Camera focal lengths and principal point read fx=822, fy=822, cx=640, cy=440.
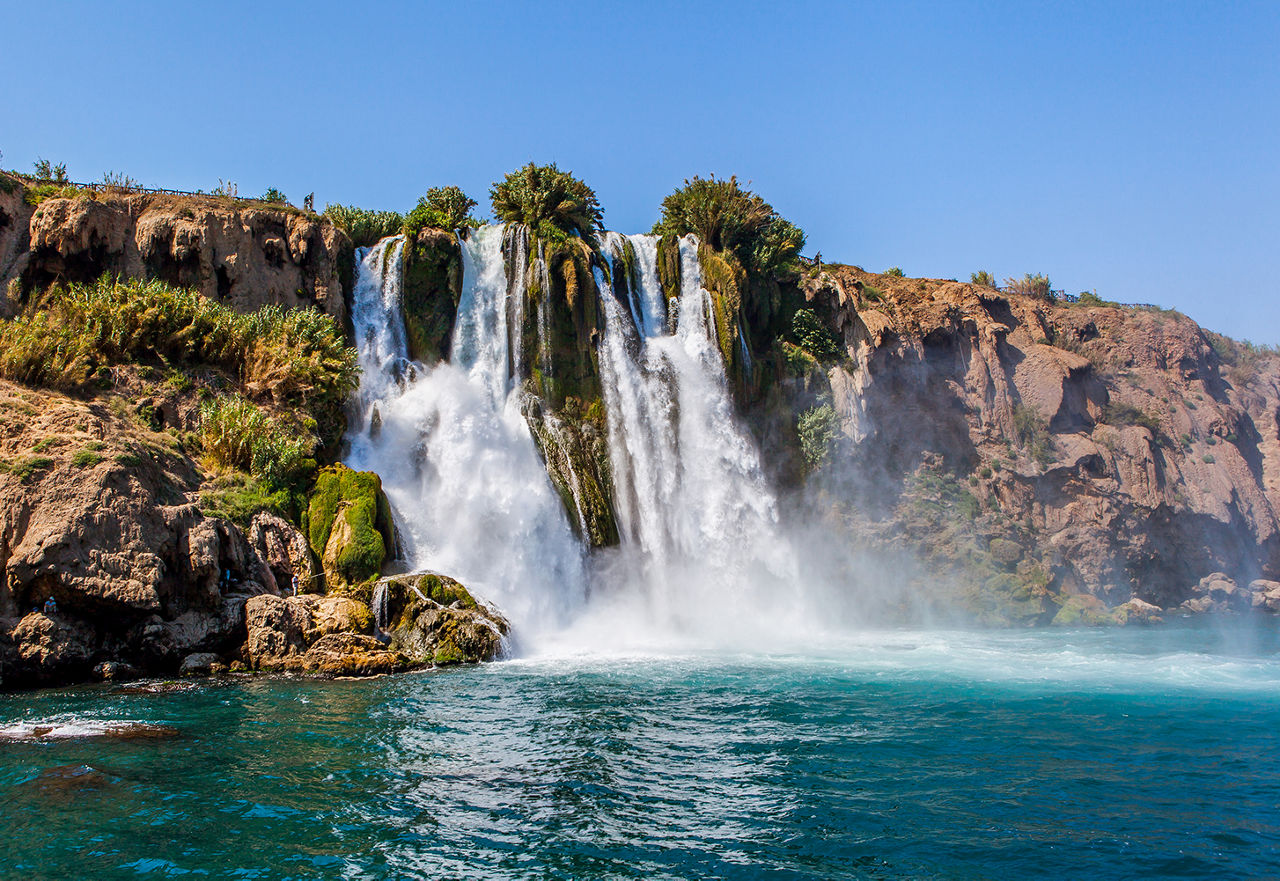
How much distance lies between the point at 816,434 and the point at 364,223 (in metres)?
17.1

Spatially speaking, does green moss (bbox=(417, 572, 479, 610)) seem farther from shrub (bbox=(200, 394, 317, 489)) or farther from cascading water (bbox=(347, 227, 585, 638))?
shrub (bbox=(200, 394, 317, 489))

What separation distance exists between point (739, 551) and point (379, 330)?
12886 mm

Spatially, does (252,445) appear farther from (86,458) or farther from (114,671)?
(114,671)

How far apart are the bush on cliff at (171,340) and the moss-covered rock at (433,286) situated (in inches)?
121

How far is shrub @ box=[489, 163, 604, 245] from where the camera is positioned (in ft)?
90.7

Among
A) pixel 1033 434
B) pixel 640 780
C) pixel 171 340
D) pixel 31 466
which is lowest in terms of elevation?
pixel 640 780

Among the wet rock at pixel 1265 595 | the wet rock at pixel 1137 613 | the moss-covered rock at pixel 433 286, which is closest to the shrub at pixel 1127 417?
the wet rock at pixel 1265 595

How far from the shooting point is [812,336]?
1268 inches

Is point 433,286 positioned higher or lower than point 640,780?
higher

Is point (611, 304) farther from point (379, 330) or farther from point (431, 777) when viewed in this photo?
point (431, 777)

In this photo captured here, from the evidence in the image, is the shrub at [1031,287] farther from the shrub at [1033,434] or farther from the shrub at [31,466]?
the shrub at [31,466]

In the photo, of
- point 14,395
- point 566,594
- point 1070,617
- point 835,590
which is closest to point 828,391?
point 835,590

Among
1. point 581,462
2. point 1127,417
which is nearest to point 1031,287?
point 1127,417

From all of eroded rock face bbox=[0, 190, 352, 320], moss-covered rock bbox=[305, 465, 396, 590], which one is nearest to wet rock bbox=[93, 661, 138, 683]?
moss-covered rock bbox=[305, 465, 396, 590]
